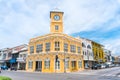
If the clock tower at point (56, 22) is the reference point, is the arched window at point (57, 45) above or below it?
below

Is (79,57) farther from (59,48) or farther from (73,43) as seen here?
(59,48)

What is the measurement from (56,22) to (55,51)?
939 centimetres

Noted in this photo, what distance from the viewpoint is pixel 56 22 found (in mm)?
47500

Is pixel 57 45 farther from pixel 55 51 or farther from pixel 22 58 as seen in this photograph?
pixel 22 58

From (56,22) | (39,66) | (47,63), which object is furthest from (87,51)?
(39,66)

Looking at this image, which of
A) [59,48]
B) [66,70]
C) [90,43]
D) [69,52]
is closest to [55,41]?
[59,48]

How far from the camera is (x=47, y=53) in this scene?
4366cm

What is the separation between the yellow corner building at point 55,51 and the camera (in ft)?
140

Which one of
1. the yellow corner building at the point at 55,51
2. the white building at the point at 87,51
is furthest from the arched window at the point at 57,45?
the white building at the point at 87,51

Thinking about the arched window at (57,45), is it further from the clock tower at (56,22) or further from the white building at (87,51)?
the white building at (87,51)

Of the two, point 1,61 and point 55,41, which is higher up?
point 55,41

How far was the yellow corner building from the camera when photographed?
4259cm

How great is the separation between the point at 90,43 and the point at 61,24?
19.8 meters

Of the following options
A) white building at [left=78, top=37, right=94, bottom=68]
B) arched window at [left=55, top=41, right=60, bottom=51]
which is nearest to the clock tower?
arched window at [left=55, top=41, right=60, bottom=51]
